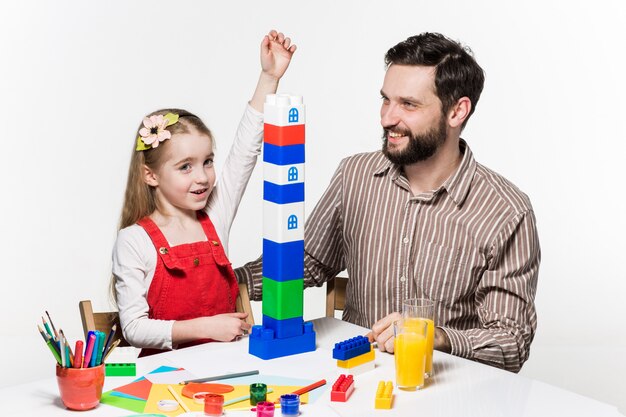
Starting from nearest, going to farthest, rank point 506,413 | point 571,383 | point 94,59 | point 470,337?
point 506,413 < point 470,337 < point 571,383 < point 94,59

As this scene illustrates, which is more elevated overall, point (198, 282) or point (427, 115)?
point (427, 115)

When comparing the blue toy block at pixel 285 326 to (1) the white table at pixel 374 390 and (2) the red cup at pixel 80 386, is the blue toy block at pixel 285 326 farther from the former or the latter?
(2) the red cup at pixel 80 386

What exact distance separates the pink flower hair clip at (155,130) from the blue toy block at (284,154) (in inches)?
16.6

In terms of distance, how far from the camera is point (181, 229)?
9.87ft

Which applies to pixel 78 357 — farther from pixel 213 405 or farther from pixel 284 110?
pixel 284 110

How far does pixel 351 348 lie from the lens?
2.56 meters

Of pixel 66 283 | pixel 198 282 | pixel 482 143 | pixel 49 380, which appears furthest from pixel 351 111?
pixel 49 380

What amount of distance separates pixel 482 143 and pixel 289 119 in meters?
2.94

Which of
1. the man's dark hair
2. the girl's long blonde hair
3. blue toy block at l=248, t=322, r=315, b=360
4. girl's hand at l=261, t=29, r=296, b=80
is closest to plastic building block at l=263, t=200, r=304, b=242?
blue toy block at l=248, t=322, r=315, b=360

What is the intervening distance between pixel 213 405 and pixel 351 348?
0.41 m

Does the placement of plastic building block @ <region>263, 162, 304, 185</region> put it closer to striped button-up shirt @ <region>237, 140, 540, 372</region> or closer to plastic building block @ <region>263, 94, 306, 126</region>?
plastic building block @ <region>263, 94, 306, 126</region>

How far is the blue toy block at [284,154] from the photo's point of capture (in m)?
2.62

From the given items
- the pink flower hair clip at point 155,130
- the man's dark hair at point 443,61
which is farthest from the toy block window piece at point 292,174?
the man's dark hair at point 443,61

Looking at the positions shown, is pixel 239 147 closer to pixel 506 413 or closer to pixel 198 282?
pixel 198 282
